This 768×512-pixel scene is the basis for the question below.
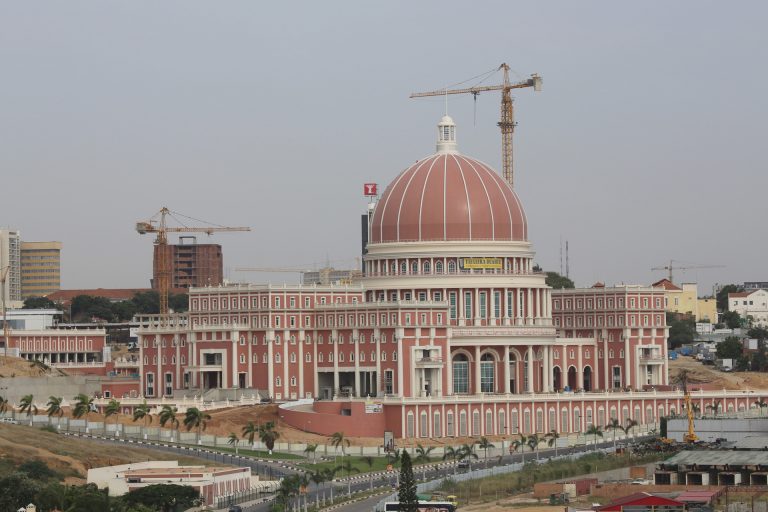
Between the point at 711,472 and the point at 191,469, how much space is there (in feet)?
105

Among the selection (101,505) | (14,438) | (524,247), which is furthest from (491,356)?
(101,505)

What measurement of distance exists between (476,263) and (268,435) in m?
36.8

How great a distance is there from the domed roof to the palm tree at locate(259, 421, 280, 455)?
33.3 metres

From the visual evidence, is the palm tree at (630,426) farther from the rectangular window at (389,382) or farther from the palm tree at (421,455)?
the palm tree at (421,455)

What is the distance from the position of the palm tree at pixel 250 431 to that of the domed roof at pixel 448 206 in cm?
3211

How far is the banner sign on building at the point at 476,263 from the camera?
19225 centimetres

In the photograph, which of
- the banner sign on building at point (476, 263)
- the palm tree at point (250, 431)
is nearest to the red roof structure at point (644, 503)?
the palm tree at point (250, 431)

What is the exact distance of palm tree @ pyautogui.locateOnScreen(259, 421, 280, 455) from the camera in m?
162

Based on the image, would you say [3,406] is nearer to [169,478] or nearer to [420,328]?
[169,478]

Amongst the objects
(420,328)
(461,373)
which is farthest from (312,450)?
(461,373)

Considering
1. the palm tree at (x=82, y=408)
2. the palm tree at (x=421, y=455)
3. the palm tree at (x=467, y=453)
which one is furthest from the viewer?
the palm tree at (x=82, y=408)

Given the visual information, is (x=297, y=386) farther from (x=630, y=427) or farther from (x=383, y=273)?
(x=630, y=427)

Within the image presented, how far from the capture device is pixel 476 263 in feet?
631

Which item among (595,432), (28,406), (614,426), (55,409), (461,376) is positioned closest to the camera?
(55,409)
